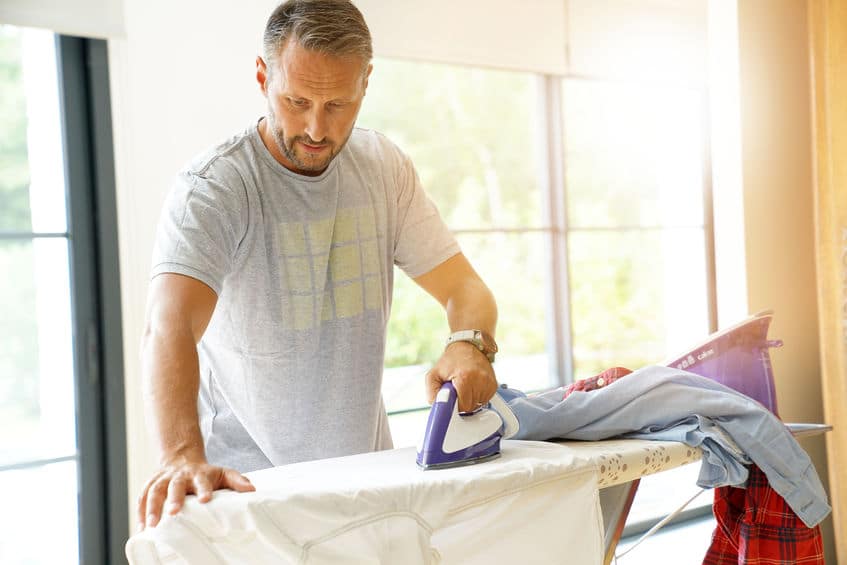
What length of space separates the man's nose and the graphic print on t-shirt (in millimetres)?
183

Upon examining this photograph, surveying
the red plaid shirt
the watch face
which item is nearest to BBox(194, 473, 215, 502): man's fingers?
the watch face

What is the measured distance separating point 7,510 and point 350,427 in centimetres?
149

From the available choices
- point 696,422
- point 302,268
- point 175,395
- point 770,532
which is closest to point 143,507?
point 175,395

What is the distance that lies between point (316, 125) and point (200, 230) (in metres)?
0.25

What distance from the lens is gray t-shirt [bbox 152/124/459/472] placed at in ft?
4.84

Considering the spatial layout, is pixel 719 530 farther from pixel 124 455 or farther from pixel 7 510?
pixel 7 510

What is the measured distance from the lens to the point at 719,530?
188 centimetres

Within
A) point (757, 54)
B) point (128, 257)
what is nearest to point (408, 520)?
point (128, 257)

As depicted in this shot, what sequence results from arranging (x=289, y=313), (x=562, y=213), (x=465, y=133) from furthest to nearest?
1. (x=465, y=133)
2. (x=562, y=213)
3. (x=289, y=313)

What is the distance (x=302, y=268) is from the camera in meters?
1.50

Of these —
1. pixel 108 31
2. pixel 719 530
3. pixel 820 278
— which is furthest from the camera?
pixel 820 278

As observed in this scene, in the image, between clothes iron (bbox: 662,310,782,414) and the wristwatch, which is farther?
clothes iron (bbox: 662,310,782,414)

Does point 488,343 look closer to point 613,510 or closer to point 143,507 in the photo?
point 613,510

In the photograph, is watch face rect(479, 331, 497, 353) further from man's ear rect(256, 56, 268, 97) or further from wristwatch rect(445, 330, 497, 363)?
man's ear rect(256, 56, 268, 97)
